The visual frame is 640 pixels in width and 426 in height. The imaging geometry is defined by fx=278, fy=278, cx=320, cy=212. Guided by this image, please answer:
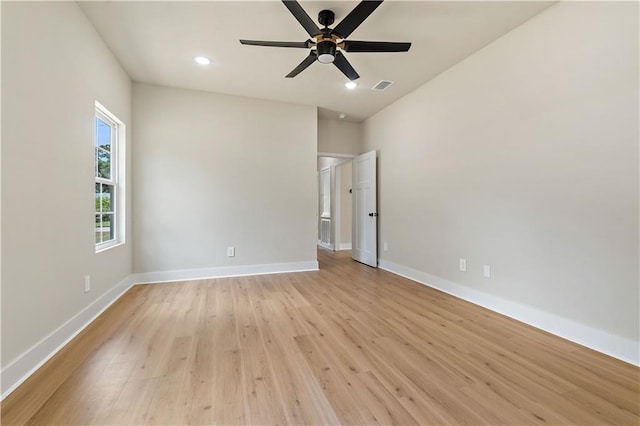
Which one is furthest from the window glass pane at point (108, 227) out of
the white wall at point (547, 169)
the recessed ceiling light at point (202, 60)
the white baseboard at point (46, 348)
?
the white wall at point (547, 169)

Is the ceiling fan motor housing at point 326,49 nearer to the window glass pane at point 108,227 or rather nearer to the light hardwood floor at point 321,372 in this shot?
the light hardwood floor at point 321,372

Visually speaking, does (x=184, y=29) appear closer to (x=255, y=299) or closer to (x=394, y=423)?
(x=255, y=299)

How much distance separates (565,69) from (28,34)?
12.3 feet

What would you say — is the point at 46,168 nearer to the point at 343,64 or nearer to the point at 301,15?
the point at 301,15

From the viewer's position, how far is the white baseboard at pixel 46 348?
1.51 metres

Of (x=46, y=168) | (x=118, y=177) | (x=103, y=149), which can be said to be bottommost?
(x=46, y=168)

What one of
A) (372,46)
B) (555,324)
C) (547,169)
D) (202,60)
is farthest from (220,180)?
(555,324)

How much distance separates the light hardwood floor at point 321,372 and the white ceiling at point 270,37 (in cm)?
265

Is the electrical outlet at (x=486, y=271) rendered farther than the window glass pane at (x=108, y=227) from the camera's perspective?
No

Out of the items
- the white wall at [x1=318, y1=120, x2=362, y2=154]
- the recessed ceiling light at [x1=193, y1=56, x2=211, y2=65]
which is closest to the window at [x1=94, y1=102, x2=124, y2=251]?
the recessed ceiling light at [x1=193, y1=56, x2=211, y2=65]

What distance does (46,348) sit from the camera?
1.83 metres

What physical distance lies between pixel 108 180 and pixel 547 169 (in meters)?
4.33

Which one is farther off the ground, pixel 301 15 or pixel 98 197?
pixel 301 15

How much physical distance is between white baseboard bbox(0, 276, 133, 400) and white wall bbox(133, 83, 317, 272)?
52.0 inches
